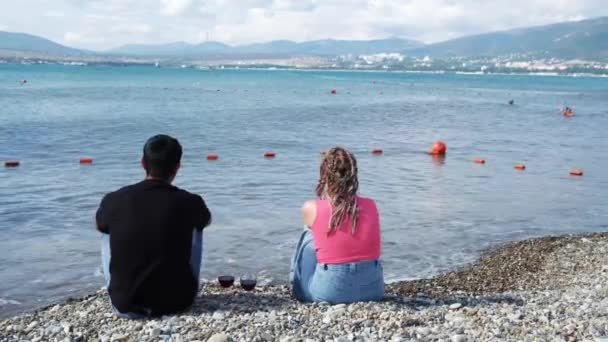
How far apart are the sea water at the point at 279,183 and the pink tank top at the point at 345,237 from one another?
16.4 ft

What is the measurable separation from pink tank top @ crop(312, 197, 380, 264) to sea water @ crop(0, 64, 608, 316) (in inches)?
196

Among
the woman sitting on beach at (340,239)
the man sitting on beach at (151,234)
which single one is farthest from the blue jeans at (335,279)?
the man sitting on beach at (151,234)

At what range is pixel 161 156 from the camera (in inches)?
289

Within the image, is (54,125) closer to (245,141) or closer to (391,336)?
(245,141)

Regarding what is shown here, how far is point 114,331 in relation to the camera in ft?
24.0

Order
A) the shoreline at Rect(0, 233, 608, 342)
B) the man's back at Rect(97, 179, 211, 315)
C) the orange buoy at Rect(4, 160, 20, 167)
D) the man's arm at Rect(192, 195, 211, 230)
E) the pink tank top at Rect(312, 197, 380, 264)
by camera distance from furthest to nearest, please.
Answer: the orange buoy at Rect(4, 160, 20, 167)
the pink tank top at Rect(312, 197, 380, 264)
the man's arm at Rect(192, 195, 211, 230)
the man's back at Rect(97, 179, 211, 315)
the shoreline at Rect(0, 233, 608, 342)

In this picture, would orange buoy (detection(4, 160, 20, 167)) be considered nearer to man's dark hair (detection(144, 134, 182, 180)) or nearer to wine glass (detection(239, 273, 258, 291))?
wine glass (detection(239, 273, 258, 291))

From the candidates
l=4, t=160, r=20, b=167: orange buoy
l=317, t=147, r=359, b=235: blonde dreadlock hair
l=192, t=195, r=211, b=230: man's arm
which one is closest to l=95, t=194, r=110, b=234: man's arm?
l=192, t=195, r=211, b=230: man's arm

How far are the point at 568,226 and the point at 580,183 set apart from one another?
801 centimetres

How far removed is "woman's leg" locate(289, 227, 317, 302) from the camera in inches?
325

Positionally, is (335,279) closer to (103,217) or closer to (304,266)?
(304,266)

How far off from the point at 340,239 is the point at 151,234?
2.00 meters

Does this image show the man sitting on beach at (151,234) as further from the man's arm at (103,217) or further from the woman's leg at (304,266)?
the woman's leg at (304,266)

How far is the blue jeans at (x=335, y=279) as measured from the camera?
8.15 m
